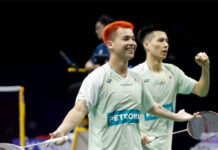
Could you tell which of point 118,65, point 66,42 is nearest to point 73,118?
point 118,65

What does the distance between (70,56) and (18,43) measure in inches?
36.2

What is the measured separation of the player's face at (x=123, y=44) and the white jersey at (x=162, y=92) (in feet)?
3.33

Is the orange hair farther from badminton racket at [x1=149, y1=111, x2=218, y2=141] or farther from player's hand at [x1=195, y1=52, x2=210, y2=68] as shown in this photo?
badminton racket at [x1=149, y1=111, x2=218, y2=141]

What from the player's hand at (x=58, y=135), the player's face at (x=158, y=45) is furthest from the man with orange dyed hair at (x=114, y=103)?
the player's face at (x=158, y=45)

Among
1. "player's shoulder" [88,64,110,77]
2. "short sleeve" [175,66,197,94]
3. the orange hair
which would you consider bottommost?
"short sleeve" [175,66,197,94]

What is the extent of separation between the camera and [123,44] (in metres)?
4.30

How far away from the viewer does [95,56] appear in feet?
→ 22.5

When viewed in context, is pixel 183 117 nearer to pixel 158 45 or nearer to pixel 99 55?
pixel 158 45

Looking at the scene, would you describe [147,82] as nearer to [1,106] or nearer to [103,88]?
[103,88]

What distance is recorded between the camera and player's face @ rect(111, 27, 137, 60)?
14.0 feet

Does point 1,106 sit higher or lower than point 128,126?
lower

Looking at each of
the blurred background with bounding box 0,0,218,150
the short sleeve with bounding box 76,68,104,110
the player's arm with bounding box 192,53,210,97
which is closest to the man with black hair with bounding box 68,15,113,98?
the blurred background with bounding box 0,0,218,150

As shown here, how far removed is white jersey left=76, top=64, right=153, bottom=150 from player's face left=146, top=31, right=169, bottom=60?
1.23 meters

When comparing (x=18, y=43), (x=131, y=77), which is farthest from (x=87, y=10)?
(x=131, y=77)
